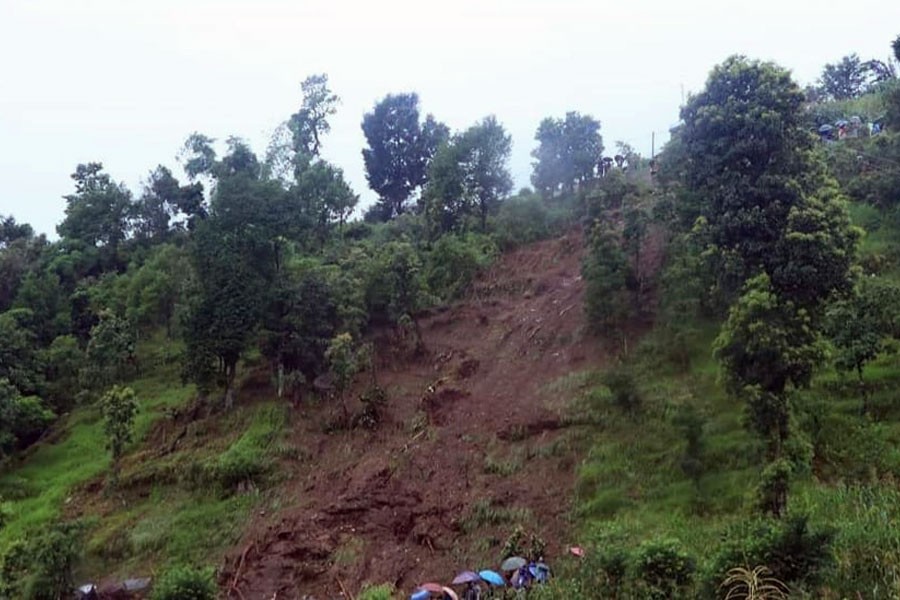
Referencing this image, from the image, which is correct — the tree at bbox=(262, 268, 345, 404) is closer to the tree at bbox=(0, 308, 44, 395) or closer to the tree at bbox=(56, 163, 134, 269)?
the tree at bbox=(0, 308, 44, 395)

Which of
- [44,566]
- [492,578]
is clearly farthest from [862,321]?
[44,566]

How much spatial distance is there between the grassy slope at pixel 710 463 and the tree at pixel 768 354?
1.16 m

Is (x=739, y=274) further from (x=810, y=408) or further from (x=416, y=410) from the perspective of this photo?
(x=416, y=410)

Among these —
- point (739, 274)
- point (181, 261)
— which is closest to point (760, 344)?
point (739, 274)

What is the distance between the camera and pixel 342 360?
17.4 m

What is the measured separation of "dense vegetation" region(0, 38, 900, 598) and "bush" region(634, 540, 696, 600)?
0.03 meters

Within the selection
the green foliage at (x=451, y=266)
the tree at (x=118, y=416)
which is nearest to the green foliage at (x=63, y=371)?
the tree at (x=118, y=416)

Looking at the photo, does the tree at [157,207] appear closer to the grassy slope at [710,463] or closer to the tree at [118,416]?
the tree at [118,416]

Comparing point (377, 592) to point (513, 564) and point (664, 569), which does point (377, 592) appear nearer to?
point (513, 564)

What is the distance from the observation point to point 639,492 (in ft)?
43.4

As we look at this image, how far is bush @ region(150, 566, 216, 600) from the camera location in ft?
33.9

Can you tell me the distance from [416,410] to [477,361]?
7.81 ft

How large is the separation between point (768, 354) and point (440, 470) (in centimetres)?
725

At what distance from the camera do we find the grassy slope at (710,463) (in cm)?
1087
